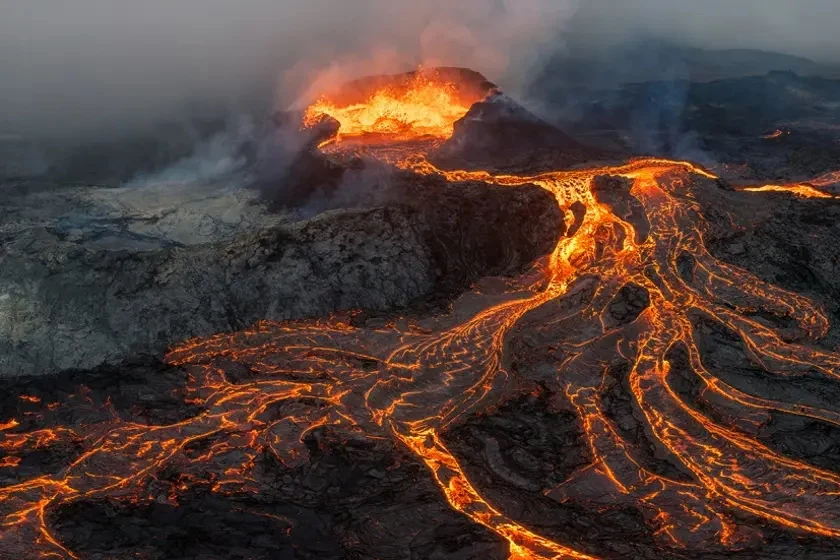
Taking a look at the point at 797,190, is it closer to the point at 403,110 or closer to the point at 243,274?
the point at 403,110

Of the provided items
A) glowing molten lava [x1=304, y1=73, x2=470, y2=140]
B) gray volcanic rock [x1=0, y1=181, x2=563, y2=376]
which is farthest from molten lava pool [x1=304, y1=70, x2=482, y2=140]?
gray volcanic rock [x1=0, y1=181, x2=563, y2=376]

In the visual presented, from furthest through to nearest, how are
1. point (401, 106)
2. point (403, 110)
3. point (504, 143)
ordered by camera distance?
→ 1. point (401, 106)
2. point (403, 110)
3. point (504, 143)

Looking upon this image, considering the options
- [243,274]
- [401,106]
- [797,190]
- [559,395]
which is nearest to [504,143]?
[401,106]

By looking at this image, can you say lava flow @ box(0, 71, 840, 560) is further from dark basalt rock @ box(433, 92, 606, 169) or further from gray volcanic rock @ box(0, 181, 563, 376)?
dark basalt rock @ box(433, 92, 606, 169)

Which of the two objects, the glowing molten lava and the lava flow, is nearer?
the lava flow

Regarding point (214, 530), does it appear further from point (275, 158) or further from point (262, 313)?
point (275, 158)

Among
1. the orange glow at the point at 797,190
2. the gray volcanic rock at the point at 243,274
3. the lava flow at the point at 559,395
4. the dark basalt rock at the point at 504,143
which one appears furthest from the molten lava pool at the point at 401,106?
the orange glow at the point at 797,190
